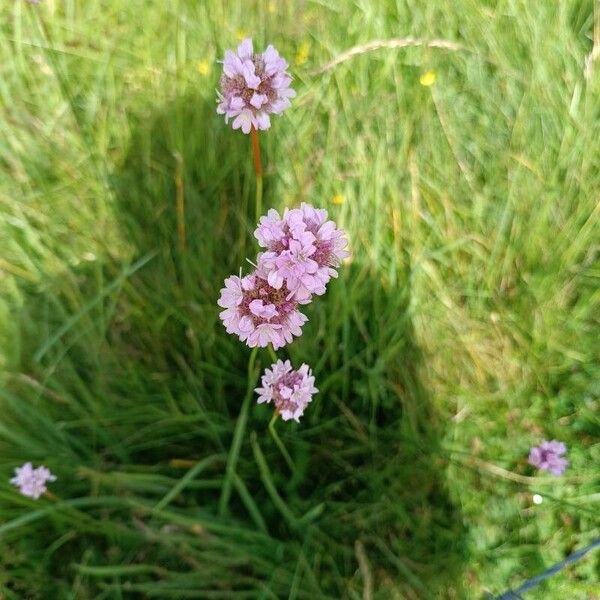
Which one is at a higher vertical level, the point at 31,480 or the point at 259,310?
the point at 259,310

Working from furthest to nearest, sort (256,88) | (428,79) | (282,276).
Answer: (428,79), (256,88), (282,276)

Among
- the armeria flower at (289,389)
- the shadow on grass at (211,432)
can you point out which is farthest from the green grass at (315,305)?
the armeria flower at (289,389)

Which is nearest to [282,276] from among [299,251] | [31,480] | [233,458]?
[299,251]

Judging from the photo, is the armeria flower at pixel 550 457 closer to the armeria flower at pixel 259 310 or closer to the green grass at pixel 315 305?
the green grass at pixel 315 305

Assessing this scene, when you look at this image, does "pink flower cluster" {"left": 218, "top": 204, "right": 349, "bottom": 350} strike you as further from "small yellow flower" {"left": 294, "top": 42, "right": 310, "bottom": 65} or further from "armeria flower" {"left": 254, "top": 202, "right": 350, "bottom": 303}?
"small yellow flower" {"left": 294, "top": 42, "right": 310, "bottom": 65}

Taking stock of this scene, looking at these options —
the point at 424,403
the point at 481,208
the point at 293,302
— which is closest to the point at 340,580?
the point at 424,403

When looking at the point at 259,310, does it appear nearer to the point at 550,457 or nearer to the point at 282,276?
the point at 282,276

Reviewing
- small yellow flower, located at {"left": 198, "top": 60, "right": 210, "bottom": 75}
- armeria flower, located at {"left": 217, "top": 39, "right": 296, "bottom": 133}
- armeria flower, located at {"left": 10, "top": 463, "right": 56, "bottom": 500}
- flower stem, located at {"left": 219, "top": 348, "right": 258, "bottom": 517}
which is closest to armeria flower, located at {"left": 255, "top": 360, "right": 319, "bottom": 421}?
flower stem, located at {"left": 219, "top": 348, "right": 258, "bottom": 517}

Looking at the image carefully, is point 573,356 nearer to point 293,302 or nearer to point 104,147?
point 293,302
